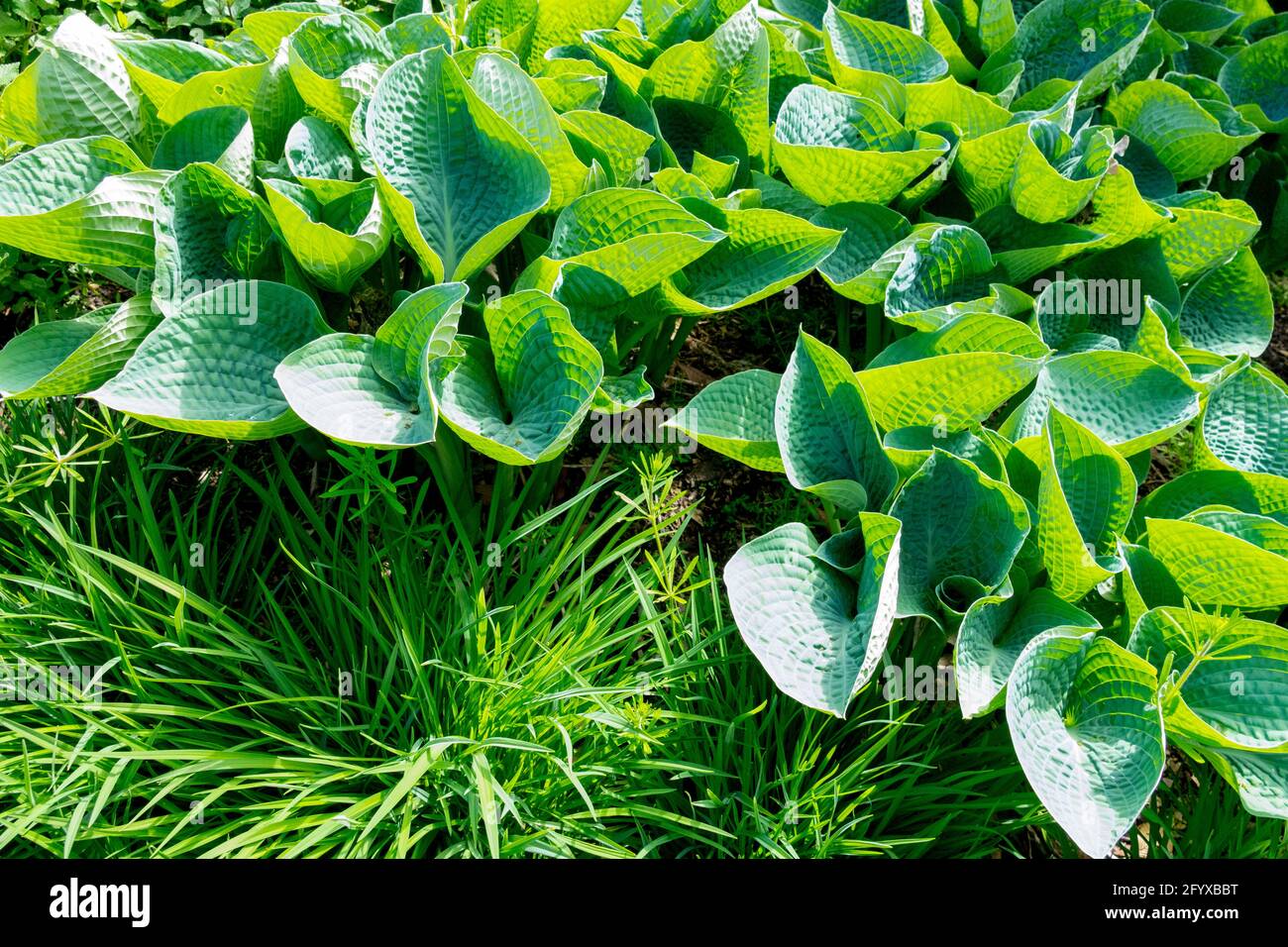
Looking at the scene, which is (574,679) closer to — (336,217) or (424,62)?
(336,217)

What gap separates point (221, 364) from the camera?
1.68 meters

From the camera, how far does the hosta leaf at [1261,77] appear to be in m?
2.60

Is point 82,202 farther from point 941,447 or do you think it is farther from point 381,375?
point 941,447

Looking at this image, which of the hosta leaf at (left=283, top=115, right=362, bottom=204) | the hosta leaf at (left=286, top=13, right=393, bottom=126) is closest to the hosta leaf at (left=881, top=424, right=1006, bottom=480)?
the hosta leaf at (left=283, top=115, right=362, bottom=204)

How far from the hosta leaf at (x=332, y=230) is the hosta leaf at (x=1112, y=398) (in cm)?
113

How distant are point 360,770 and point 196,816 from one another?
0.29 metres

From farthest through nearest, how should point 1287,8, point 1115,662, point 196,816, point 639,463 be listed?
point 1287,8 < point 639,463 < point 196,816 < point 1115,662

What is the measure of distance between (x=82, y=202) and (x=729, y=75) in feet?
4.09

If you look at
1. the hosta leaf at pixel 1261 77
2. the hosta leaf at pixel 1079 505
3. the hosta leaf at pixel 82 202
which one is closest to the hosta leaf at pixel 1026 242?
the hosta leaf at pixel 1079 505

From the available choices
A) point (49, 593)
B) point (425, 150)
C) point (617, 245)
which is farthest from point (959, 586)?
point (49, 593)

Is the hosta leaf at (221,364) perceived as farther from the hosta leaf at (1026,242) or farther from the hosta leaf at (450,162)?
the hosta leaf at (1026,242)

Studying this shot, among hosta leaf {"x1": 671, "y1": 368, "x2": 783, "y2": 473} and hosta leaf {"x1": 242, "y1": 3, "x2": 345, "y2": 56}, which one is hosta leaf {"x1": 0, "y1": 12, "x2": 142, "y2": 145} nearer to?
hosta leaf {"x1": 242, "y1": 3, "x2": 345, "y2": 56}

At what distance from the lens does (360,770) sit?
1.60m

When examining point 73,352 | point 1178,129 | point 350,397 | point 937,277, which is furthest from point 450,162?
point 1178,129
